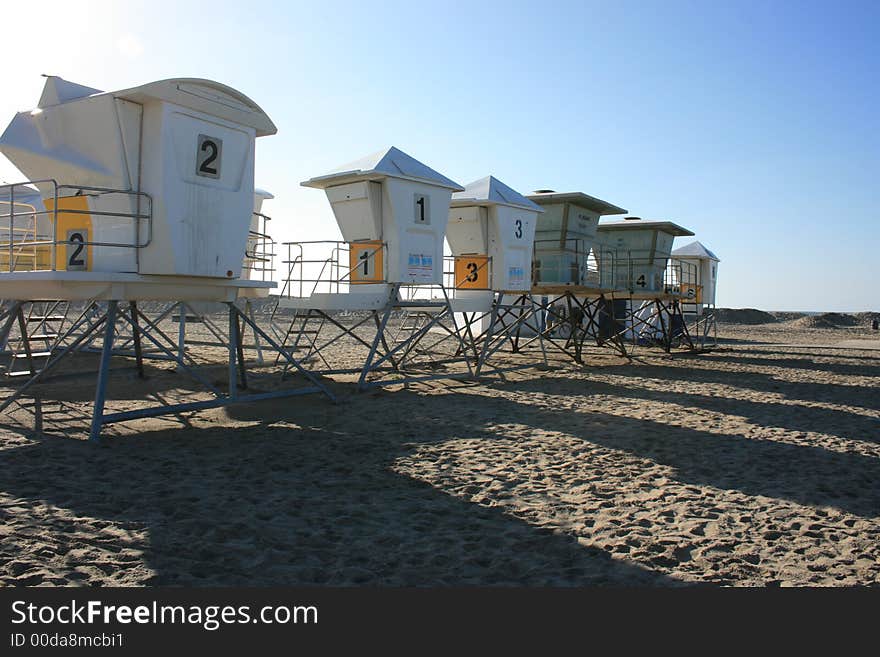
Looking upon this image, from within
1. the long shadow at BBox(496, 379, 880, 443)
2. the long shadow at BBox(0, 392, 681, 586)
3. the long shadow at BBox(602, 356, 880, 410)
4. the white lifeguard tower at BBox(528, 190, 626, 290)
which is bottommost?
the long shadow at BBox(0, 392, 681, 586)

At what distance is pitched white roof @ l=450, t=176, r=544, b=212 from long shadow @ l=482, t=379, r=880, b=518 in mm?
5842

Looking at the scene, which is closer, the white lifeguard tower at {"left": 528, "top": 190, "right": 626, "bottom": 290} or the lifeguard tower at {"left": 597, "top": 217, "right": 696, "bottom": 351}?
the white lifeguard tower at {"left": 528, "top": 190, "right": 626, "bottom": 290}

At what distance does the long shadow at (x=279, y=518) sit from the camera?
4.79 m

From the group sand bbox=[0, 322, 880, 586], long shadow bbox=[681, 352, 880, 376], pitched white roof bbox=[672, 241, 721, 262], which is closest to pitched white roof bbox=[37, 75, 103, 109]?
sand bbox=[0, 322, 880, 586]

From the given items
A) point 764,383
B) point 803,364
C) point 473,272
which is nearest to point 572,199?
point 473,272

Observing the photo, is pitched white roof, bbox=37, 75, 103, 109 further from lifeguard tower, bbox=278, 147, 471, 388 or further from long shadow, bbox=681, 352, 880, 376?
long shadow, bbox=681, 352, 880, 376

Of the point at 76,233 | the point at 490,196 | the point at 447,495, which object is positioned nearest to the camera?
the point at 447,495

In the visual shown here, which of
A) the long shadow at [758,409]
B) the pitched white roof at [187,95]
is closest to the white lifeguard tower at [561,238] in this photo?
the long shadow at [758,409]

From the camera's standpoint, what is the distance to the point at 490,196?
1545cm

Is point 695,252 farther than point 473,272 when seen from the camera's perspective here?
Yes

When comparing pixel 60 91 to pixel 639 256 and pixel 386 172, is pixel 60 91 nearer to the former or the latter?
pixel 386 172

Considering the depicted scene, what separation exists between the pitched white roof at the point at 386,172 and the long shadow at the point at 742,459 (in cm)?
493

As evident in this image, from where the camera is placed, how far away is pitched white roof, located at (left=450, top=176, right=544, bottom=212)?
50.8 feet

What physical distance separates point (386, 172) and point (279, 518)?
323 inches
